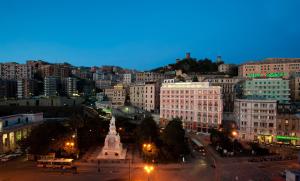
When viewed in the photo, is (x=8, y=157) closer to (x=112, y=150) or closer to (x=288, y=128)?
(x=112, y=150)

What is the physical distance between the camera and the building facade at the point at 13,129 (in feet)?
153

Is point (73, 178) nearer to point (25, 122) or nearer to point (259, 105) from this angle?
point (25, 122)

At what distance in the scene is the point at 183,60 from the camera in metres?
146

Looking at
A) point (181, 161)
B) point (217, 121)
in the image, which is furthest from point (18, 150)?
point (217, 121)

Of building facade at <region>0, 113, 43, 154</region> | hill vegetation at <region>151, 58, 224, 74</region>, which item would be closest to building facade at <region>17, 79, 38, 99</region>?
hill vegetation at <region>151, 58, 224, 74</region>

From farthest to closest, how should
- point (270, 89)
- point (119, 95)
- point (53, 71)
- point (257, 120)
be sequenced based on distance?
1. point (53, 71)
2. point (119, 95)
3. point (270, 89)
4. point (257, 120)

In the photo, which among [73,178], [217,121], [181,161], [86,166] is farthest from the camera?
[217,121]

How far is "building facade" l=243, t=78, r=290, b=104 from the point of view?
70.9m

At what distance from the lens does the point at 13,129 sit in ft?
161

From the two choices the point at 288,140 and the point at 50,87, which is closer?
the point at 288,140

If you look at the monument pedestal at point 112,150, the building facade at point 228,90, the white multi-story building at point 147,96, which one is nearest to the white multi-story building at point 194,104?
the white multi-story building at point 147,96

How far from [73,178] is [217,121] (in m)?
41.8

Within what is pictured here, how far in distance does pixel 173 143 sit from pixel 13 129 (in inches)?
1195

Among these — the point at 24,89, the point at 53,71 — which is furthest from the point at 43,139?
the point at 53,71
